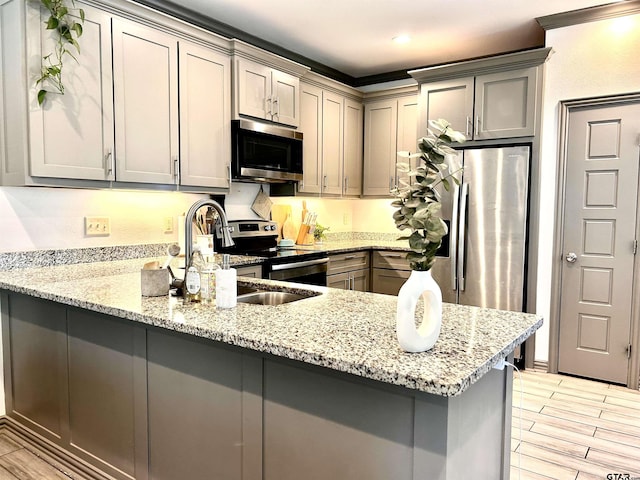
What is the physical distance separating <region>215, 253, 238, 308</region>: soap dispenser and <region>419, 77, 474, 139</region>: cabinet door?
2800 mm

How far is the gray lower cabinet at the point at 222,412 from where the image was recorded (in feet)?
4.11

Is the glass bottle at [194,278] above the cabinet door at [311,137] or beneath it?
beneath

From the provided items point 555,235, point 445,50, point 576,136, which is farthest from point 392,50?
point 555,235

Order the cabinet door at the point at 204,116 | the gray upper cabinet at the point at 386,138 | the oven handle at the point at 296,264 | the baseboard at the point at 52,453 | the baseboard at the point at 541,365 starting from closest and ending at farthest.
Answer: the baseboard at the point at 52,453 < the cabinet door at the point at 204,116 < the oven handle at the point at 296,264 < the baseboard at the point at 541,365 < the gray upper cabinet at the point at 386,138

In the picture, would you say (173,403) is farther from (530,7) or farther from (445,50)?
(445,50)

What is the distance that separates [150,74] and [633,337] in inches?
150

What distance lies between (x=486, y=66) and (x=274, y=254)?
7.45ft

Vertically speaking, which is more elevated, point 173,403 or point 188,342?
point 188,342

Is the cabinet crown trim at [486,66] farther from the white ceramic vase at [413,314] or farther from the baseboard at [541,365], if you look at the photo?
the white ceramic vase at [413,314]

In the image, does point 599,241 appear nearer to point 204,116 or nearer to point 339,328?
point 339,328

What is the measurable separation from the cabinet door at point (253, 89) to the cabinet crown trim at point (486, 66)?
1305mm

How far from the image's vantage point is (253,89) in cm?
364

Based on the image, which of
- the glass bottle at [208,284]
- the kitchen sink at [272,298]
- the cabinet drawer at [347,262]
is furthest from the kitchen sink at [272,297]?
the cabinet drawer at [347,262]

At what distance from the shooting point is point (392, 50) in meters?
4.36
